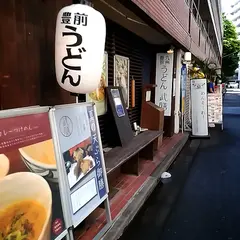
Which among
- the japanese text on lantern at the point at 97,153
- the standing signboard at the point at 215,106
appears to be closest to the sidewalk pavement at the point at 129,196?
the japanese text on lantern at the point at 97,153

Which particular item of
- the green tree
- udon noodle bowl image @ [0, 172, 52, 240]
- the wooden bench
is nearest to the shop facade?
the wooden bench

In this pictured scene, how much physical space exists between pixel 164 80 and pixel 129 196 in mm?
5927

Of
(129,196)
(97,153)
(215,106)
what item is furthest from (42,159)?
(215,106)

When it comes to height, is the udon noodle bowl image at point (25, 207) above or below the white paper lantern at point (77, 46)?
below

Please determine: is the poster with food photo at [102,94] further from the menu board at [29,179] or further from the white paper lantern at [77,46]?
the menu board at [29,179]

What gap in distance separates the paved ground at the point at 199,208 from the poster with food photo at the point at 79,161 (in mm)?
1275

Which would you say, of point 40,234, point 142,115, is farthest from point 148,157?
point 40,234

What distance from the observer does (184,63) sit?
13.1 m

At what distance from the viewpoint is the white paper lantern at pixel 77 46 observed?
3219mm

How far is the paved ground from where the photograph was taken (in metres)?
4.38

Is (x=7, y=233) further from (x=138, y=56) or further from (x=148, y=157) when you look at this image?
(x=138, y=56)

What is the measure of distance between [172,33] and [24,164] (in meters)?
6.72

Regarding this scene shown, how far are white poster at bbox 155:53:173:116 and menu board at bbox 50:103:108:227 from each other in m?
6.90

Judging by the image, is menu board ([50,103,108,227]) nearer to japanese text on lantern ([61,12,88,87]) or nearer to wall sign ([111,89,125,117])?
japanese text on lantern ([61,12,88,87])
